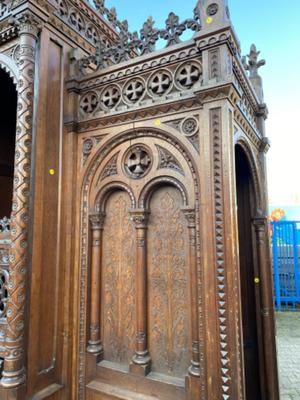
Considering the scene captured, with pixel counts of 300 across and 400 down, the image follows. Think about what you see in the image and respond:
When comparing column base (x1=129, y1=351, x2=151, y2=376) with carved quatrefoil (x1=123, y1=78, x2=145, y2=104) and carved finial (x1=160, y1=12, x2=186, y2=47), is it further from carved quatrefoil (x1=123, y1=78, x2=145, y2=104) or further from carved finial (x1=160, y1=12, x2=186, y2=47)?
carved finial (x1=160, y1=12, x2=186, y2=47)

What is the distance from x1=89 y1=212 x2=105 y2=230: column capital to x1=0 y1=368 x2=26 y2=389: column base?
1172mm

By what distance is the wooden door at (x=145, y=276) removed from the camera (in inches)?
80.0

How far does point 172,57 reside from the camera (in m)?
2.17

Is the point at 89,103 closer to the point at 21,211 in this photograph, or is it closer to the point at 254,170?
the point at 21,211

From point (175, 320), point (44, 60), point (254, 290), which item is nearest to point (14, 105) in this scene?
point (44, 60)

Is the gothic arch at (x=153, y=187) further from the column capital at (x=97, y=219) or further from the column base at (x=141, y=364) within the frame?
the column base at (x=141, y=364)

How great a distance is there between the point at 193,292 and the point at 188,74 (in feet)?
5.19

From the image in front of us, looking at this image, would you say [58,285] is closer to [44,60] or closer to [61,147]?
[61,147]

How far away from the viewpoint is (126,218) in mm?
2402

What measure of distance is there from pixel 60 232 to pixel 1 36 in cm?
179

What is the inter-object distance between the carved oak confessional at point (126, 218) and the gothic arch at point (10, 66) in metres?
0.01

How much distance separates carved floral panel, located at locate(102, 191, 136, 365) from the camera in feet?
7.47

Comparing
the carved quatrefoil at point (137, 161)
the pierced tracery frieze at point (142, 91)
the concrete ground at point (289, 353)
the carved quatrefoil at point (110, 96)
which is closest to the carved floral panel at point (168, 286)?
the carved quatrefoil at point (137, 161)

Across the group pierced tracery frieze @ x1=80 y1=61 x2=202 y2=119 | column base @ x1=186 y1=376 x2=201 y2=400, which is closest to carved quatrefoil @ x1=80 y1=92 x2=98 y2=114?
pierced tracery frieze @ x1=80 y1=61 x2=202 y2=119
